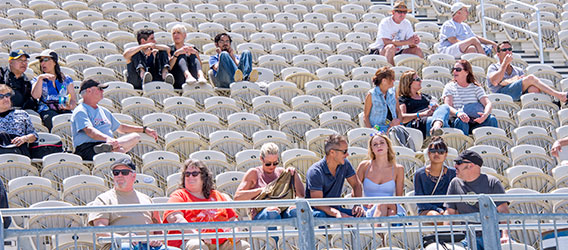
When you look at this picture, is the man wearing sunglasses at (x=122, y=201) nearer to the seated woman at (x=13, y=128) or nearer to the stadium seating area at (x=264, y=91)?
the stadium seating area at (x=264, y=91)

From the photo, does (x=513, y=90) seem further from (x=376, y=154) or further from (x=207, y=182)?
(x=207, y=182)

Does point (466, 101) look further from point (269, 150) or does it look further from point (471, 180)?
point (269, 150)

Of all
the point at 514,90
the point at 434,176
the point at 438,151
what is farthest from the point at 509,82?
the point at 434,176

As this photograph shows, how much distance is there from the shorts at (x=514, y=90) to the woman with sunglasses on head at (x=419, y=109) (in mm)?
1188

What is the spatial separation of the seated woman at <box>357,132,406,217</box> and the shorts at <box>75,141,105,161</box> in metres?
2.52

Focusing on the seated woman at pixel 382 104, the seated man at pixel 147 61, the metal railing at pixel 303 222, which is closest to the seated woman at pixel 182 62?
the seated man at pixel 147 61

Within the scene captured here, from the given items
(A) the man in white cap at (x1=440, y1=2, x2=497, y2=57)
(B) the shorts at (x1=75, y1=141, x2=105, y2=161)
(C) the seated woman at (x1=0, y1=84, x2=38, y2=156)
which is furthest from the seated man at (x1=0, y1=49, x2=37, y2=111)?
(A) the man in white cap at (x1=440, y1=2, x2=497, y2=57)

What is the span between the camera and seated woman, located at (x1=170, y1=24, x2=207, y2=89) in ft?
37.3

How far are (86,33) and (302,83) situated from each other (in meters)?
3.02

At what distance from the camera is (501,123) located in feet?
35.3

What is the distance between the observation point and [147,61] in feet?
37.5

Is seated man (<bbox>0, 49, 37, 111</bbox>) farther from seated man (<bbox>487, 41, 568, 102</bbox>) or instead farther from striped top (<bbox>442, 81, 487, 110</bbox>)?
seated man (<bbox>487, 41, 568, 102</bbox>)

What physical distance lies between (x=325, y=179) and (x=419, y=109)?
298cm

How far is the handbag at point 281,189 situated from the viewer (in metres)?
7.66
